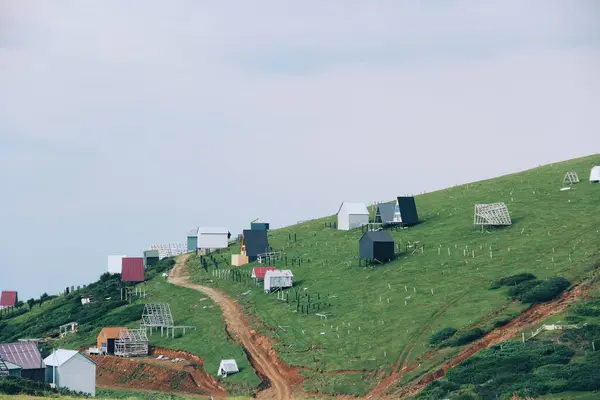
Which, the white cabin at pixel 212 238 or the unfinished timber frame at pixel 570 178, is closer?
the unfinished timber frame at pixel 570 178

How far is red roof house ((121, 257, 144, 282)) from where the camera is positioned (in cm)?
13862

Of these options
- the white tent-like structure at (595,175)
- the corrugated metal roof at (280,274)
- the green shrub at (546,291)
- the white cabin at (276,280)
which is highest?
the white tent-like structure at (595,175)

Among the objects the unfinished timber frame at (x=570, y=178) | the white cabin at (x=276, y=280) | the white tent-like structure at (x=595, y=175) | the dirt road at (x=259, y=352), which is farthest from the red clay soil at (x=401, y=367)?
the unfinished timber frame at (x=570, y=178)

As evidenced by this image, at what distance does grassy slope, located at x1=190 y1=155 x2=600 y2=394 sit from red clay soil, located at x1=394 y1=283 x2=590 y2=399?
250 centimetres

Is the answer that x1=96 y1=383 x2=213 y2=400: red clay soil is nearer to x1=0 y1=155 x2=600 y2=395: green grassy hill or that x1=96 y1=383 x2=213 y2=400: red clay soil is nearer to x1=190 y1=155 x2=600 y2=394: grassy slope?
x1=0 y1=155 x2=600 y2=395: green grassy hill

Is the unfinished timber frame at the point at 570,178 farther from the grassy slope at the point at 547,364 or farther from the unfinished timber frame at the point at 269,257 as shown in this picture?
the grassy slope at the point at 547,364

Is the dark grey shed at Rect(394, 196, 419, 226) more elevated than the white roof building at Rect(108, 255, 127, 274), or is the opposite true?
the dark grey shed at Rect(394, 196, 419, 226)

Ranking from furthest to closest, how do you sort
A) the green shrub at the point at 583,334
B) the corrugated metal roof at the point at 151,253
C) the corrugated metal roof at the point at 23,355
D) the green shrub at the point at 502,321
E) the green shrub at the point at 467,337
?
the corrugated metal roof at the point at 151,253 < the corrugated metal roof at the point at 23,355 < the green shrub at the point at 502,321 < the green shrub at the point at 467,337 < the green shrub at the point at 583,334

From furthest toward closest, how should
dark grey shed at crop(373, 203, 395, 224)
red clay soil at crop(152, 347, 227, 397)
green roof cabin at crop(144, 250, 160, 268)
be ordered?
green roof cabin at crop(144, 250, 160, 268) → dark grey shed at crop(373, 203, 395, 224) → red clay soil at crop(152, 347, 227, 397)

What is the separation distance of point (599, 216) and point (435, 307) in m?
30.2

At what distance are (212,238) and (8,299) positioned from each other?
36066mm

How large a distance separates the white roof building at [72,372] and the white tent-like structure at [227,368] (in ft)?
38.3

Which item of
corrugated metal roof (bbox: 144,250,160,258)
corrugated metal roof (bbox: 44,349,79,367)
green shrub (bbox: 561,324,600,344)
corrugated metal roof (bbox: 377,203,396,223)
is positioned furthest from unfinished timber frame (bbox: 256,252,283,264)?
green shrub (bbox: 561,324,600,344)

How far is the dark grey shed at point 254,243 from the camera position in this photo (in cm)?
13500
